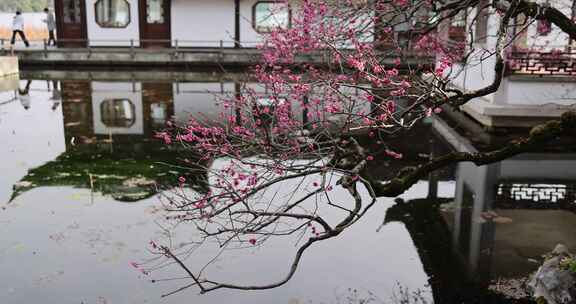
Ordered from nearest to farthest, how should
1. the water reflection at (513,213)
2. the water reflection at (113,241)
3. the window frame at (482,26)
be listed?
the water reflection at (113,241) → the water reflection at (513,213) → the window frame at (482,26)

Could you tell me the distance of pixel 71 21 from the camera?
30797mm

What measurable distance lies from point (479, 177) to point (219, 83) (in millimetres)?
15231

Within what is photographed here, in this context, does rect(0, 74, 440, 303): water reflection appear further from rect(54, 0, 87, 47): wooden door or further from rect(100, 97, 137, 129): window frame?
rect(54, 0, 87, 47): wooden door

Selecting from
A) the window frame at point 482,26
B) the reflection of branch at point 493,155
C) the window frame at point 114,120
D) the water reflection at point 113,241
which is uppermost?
the window frame at point 482,26

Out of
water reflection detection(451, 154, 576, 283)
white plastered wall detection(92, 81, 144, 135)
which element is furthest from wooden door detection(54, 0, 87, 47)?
water reflection detection(451, 154, 576, 283)

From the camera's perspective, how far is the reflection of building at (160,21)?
30.4 metres

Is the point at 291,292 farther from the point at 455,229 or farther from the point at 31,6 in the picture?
the point at 31,6

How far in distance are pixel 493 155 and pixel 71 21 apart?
28891mm

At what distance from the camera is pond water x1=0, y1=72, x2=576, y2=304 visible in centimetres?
643

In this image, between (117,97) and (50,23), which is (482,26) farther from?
(50,23)

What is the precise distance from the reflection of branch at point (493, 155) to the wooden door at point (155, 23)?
1034 inches

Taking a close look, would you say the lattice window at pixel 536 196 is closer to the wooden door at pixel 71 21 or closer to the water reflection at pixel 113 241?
the water reflection at pixel 113 241

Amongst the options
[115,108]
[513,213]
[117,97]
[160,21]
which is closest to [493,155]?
[513,213]

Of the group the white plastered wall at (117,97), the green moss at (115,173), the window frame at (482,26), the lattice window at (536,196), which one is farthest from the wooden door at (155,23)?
the lattice window at (536,196)
